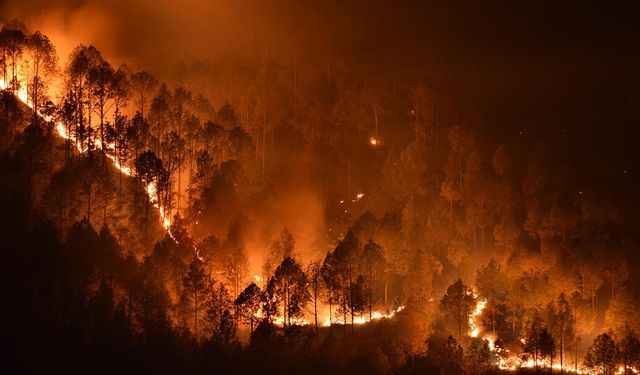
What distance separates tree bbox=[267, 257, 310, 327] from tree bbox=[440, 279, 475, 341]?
15.9 metres

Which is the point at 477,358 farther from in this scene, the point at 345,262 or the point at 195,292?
the point at 195,292

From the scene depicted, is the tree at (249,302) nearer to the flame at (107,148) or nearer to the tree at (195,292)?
the tree at (195,292)

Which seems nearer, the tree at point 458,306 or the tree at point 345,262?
the tree at point 345,262

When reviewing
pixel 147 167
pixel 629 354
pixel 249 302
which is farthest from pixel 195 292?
pixel 629 354

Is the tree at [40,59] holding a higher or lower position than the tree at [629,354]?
higher

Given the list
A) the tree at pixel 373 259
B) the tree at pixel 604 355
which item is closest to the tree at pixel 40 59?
the tree at pixel 373 259

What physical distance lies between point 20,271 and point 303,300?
2719cm

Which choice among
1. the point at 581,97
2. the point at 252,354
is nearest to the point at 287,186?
the point at 252,354

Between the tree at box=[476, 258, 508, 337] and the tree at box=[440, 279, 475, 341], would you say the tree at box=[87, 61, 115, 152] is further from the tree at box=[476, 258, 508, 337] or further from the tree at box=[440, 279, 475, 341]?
the tree at box=[476, 258, 508, 337]

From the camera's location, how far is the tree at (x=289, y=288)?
7238 centimetres

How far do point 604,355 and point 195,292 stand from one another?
41818 mm

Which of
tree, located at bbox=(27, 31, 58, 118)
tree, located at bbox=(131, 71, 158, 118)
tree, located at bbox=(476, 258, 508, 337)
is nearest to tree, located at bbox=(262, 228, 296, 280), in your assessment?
tree, located at bbox=(476, 258, 508, 337)

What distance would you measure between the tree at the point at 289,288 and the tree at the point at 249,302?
4.37ft

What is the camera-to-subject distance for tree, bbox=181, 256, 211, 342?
2734 inches
